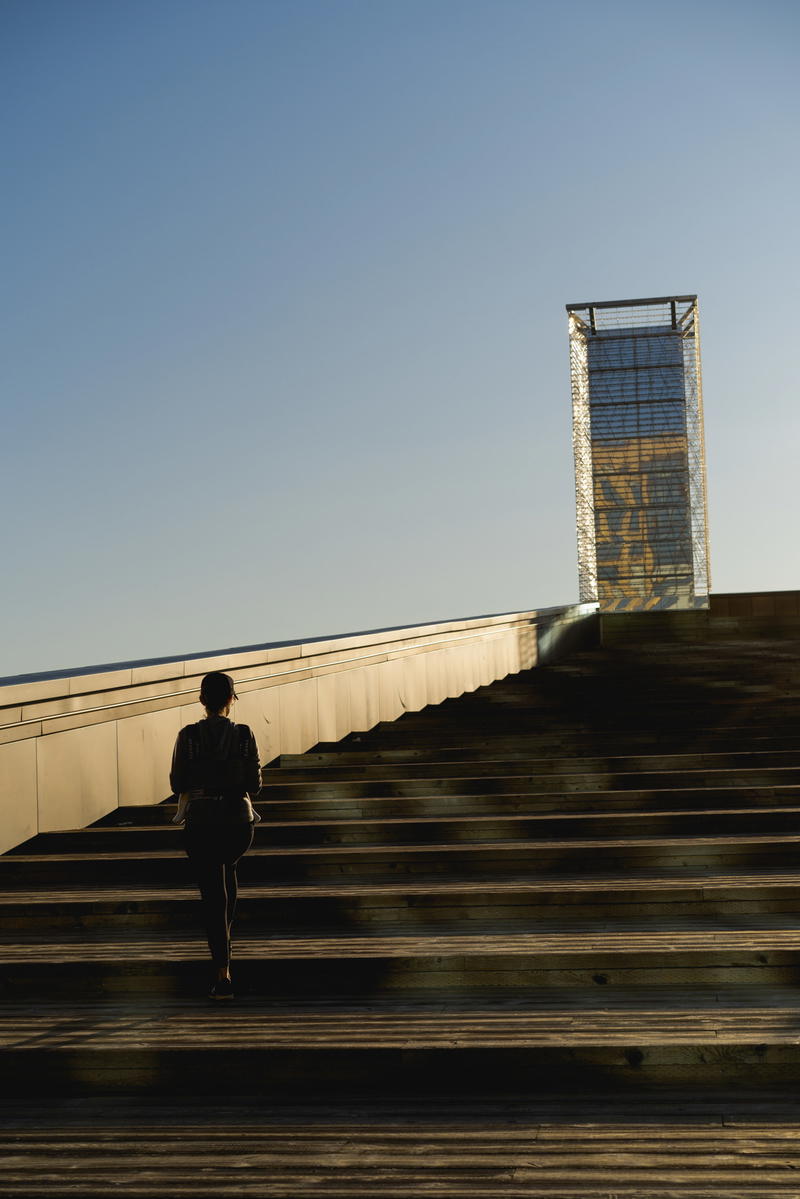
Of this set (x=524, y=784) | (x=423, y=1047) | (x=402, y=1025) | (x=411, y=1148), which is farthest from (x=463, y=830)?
(x=411, y=1148)

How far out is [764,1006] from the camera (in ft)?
14.3

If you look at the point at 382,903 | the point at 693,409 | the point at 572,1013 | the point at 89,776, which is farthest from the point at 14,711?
the point at 693,409

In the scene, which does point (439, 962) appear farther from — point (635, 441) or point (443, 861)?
point (635, 441)

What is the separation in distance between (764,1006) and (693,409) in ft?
95.5

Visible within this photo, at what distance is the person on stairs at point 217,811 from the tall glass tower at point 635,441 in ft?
88.1

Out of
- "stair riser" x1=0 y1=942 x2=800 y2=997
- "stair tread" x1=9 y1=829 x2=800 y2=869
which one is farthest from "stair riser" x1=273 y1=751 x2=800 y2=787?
"stair riser" x1=0 y1=942 x2=800 y2=997

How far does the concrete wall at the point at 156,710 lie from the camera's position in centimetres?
697

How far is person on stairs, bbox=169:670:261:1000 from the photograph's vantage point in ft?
15.6

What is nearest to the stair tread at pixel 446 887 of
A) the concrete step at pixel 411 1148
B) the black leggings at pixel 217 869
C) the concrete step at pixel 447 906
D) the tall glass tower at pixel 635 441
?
the concrete step at pixel 447 906

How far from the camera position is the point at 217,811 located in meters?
4.80

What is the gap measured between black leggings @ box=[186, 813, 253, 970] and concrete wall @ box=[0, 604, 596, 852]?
2376mm

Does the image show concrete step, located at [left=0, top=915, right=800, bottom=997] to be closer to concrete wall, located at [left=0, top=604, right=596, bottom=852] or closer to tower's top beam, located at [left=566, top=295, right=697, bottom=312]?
concrete wall, located at [left=0, top=604, right=596, bottom=852]

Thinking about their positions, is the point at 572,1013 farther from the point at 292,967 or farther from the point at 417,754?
the point at 417,754

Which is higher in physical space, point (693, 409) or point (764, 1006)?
point (693, 409)
